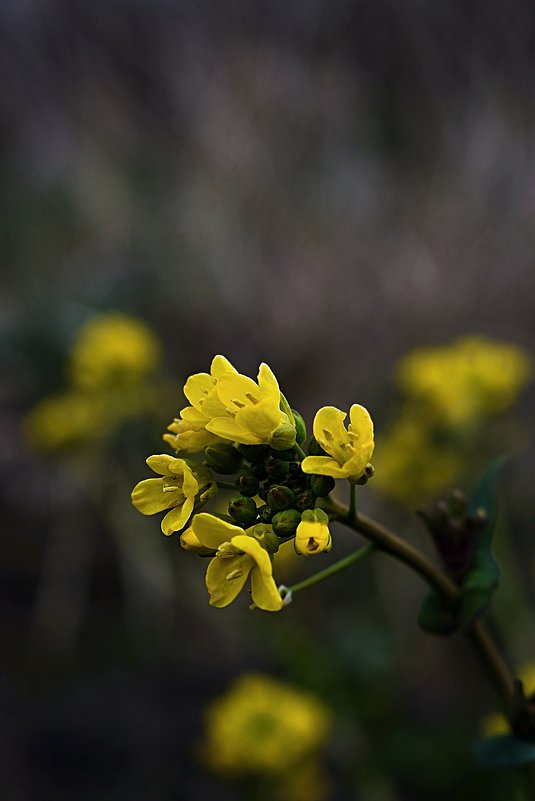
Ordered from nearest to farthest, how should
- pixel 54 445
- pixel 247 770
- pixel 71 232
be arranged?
pixel 247 770, pixel 54 445, pixel 71 232

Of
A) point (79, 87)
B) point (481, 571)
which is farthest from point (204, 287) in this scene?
point (481, 571)

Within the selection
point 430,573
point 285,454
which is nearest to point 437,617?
point 430,573

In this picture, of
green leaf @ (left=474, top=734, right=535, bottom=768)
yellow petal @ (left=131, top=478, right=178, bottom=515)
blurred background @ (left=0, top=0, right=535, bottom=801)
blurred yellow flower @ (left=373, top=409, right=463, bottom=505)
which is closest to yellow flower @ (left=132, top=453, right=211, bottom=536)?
yellow petal @ (left=131, top=478, right=178, bottom=515)

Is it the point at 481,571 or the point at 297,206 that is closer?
the point at 481,571

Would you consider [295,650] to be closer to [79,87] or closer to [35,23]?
[79,87]

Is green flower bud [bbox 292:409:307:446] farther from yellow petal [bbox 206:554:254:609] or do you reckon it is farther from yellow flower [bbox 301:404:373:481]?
yellow petal [bbox 206:554:254:609]

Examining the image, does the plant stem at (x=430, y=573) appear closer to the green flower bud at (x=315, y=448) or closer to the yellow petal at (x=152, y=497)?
the green flower bud at (x=315, y=448)

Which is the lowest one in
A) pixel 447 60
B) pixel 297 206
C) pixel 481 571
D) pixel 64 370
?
pixel 64 370

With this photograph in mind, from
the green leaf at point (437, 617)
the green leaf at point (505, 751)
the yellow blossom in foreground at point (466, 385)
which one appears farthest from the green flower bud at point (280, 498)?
the yellow blossom in foreground at point (466, 385)
